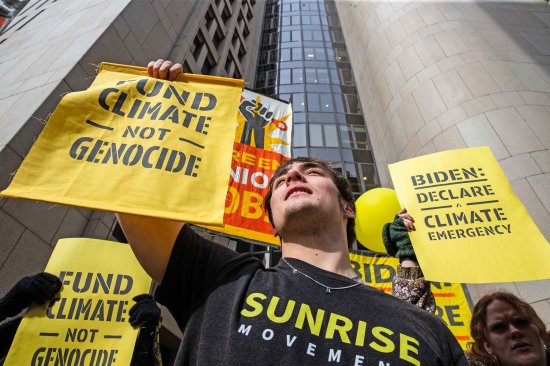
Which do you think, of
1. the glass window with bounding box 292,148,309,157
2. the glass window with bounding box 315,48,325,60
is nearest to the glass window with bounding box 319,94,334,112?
the glass window with bounding box 292,148,309,157

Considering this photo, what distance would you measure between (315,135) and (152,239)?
655 inches

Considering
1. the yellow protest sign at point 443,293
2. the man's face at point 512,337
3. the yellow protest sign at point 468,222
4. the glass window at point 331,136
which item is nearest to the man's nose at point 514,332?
the man's face at point 512,337

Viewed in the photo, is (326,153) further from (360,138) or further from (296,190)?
(296,190)

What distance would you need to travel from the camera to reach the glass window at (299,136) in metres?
17.3

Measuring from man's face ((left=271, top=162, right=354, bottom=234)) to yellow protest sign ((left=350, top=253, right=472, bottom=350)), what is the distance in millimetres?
3658

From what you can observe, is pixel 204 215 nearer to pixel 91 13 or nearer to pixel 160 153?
pixel 160 153

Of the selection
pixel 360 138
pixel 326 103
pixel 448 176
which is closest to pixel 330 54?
pixel 326 103

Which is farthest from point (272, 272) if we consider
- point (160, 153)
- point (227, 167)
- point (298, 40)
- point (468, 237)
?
point (298, 40)

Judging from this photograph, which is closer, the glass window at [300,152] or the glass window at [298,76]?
the glass window at [300,152]

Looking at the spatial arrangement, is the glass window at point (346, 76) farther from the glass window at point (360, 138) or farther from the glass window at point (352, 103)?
the glass window at point (360, 138)

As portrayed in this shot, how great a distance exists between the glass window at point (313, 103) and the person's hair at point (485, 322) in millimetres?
17328

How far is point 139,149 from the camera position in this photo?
6.92 ft

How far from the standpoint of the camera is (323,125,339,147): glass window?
1722 cm

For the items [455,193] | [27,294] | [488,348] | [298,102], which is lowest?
[488,348]
